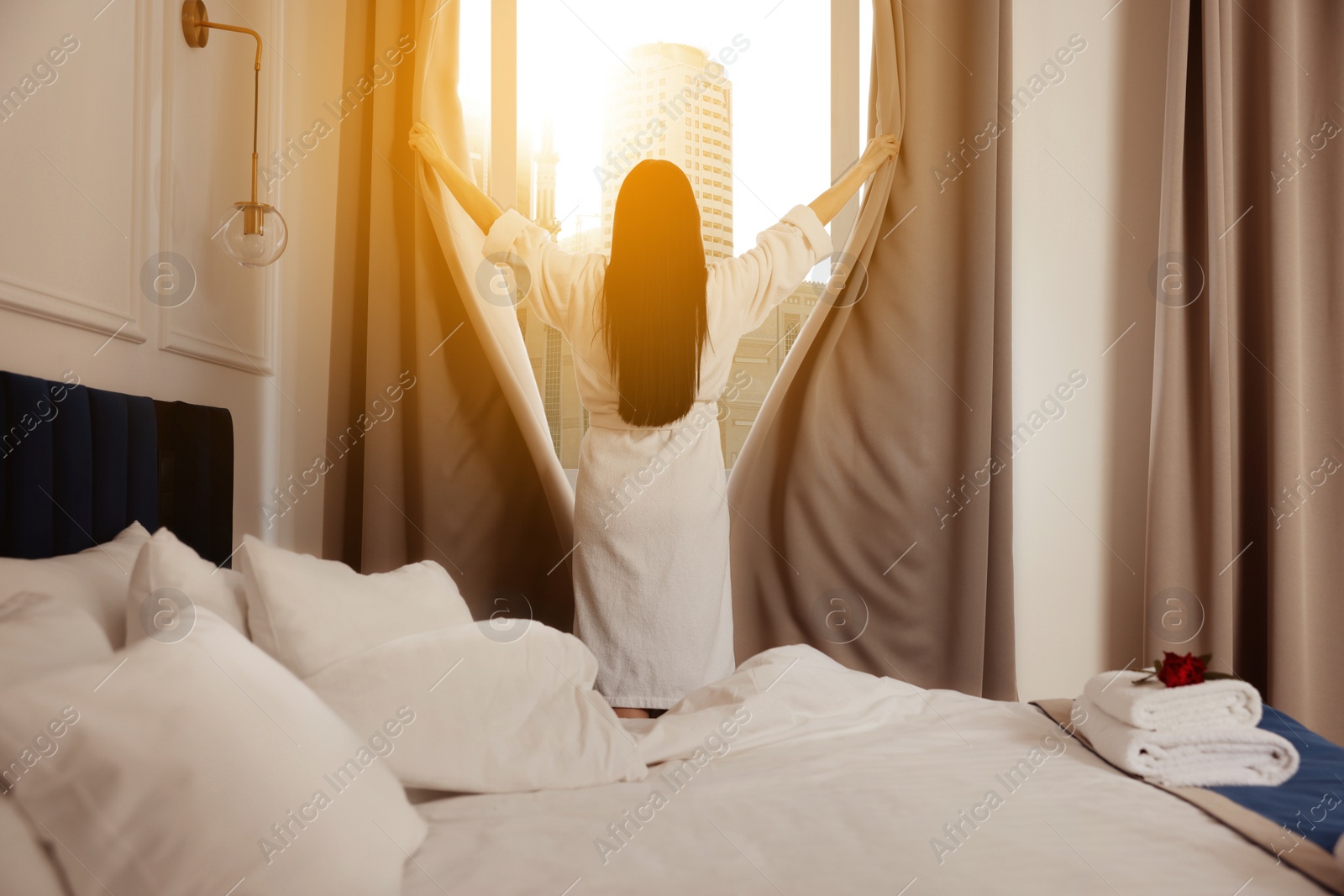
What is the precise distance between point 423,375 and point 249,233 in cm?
64

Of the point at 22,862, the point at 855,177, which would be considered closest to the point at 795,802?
the point at 22,862

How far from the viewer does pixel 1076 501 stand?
8.79ft

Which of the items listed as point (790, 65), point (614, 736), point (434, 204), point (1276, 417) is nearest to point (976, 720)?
point (614, 736)

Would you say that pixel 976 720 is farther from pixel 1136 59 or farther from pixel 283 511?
pixel 1136 59

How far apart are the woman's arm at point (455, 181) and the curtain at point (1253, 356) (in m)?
A: 2.01

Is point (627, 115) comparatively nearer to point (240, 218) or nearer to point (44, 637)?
point (240, 218)

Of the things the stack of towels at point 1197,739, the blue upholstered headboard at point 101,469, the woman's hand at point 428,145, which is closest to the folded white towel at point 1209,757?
the stack of towels at point 1197,739

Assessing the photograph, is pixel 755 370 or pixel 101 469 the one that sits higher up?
pixel 755 370

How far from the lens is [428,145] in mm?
2262

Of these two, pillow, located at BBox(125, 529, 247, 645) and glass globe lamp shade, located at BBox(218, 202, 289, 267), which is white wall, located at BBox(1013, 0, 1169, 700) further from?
pillow, located at BBox(125, 529, 247, 645)

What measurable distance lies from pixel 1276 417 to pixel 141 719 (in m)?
2.81

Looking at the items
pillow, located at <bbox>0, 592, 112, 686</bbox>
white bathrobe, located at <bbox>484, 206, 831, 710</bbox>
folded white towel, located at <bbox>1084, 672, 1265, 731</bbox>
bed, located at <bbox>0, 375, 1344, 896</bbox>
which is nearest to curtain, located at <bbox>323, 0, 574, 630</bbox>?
white bathrobe, located at <bbox>484, 206, 831, 710</bbox>

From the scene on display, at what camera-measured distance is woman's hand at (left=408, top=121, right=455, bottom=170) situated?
89.0 inches

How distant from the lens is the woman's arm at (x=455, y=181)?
2.21m
